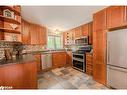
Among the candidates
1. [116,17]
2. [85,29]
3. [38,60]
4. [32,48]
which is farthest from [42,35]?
[116,17]

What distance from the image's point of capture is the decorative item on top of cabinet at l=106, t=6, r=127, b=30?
2227 mm

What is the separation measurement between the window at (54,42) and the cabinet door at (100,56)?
3.43 m

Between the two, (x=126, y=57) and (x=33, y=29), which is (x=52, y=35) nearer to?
(x=33, y=29)

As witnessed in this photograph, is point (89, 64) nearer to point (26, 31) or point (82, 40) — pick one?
point (82, 40)

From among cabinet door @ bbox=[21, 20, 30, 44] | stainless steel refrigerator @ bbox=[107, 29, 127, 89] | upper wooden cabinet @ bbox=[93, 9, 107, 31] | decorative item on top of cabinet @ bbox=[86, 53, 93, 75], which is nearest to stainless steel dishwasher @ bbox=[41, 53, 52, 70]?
cabinet door @ bbox=[21, 20, 30, 44]

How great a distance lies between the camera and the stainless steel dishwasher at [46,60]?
4.45 meters

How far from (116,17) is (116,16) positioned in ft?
0.08

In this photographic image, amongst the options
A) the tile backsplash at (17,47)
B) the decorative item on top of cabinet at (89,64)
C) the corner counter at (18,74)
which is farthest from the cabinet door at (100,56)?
the tile backsplash at (17,47)

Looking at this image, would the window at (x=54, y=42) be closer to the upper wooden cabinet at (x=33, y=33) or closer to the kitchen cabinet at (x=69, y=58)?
the upper wooden cabinet at (x=33, y=33)

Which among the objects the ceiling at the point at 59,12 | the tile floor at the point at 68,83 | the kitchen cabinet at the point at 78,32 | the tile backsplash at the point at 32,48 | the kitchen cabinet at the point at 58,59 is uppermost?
the ceiling at the point at 59,12

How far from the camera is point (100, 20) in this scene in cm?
294

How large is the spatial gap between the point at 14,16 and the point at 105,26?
2452mm

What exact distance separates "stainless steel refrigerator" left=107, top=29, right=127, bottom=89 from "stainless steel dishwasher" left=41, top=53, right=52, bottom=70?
2780 mm

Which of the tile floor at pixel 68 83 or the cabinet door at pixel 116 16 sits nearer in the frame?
the cabinet door at pixel 116 16
